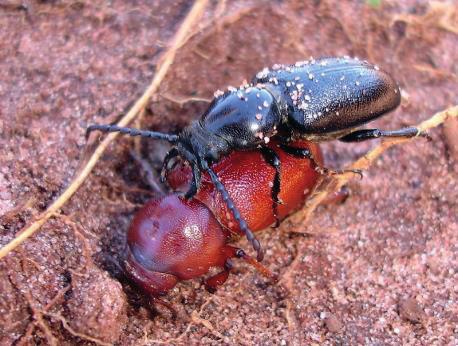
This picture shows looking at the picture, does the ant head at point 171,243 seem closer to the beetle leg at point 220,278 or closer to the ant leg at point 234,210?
the beetle leg at point 220,278

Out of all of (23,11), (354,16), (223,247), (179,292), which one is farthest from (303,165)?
(23,11)

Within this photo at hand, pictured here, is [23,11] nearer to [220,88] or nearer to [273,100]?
[220,88]

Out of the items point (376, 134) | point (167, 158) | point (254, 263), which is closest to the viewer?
point (254, 263)

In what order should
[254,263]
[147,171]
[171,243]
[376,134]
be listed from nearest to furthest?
[171,243] < [254,263] < [376,134] < [147,171]

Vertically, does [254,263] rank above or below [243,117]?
below

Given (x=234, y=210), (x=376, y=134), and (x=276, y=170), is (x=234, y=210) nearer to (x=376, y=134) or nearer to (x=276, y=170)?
(x=276, y=170)

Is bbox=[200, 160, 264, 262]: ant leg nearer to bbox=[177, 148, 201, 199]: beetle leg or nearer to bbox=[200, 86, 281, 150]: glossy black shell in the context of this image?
bbox=[177, 148, 201, 199]: beetle leg

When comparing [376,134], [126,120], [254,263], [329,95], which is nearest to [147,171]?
[126,120]
